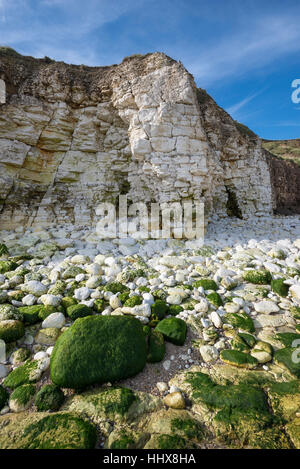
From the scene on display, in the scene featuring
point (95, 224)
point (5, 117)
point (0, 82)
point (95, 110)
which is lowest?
point (95, 224)

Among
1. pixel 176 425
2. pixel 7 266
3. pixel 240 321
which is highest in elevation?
pixel 7 266

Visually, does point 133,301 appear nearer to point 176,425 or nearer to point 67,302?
point 67,302

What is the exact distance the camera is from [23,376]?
2.54 meters

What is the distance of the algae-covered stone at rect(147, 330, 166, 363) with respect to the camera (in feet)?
9.28

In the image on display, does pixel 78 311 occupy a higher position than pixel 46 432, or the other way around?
pixel 78 311

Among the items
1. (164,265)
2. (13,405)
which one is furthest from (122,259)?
(13,405)

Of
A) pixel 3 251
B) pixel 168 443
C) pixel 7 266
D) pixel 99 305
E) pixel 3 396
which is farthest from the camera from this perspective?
pixel 3 251

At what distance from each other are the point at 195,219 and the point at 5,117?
8.68 metres

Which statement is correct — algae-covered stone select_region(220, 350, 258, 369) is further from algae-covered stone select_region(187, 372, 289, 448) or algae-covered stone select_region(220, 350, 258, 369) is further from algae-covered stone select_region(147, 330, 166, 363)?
algae-covered stone select_region(147, 330, 166, 363)

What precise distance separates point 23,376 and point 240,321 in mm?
3426

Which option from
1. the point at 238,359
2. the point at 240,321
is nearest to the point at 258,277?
the point at 240,321

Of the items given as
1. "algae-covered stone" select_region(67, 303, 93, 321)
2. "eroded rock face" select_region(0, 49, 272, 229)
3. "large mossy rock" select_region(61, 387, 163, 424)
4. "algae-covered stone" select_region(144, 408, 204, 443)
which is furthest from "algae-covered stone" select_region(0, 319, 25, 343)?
"eroded rock face" select_region(0, 49, 272, 229)

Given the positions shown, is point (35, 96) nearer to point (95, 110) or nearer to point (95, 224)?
point (95, 110)
